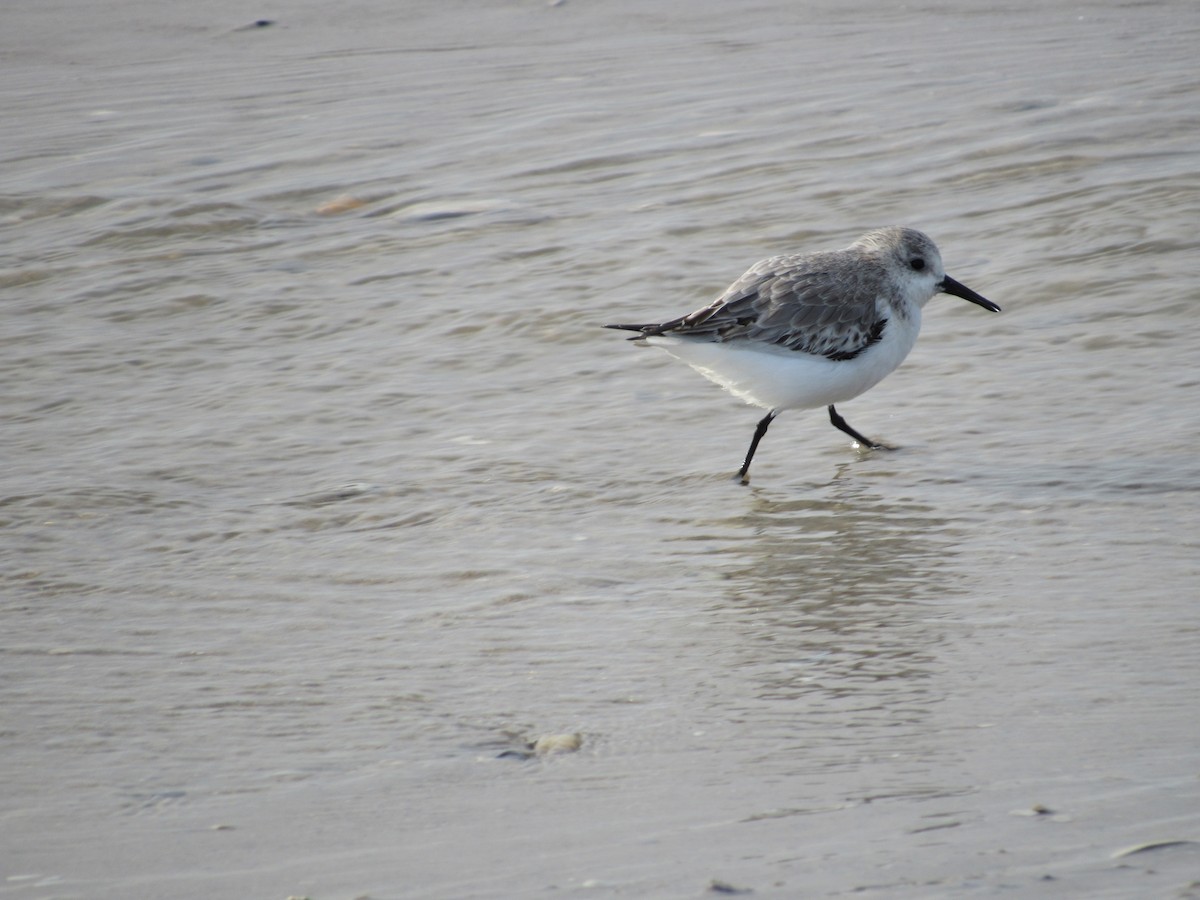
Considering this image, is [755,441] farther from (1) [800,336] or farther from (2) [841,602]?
(2) [841,602]

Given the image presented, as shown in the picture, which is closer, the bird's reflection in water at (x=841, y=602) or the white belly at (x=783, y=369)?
the bird's reflection in water at (x=841, y=602)

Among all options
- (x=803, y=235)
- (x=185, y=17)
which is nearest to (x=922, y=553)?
(x=803, y=235)

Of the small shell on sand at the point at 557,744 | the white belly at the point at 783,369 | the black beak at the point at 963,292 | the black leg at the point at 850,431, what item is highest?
the black beak at the point at 963,292

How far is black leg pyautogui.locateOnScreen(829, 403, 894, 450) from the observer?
566cm

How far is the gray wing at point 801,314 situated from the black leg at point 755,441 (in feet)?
0.97

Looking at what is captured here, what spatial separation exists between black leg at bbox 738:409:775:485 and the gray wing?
11.6 inches

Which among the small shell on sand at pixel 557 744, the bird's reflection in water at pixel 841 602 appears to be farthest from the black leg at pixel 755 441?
the small shell on sand at pixel 557 744

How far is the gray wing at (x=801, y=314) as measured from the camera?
5789mm

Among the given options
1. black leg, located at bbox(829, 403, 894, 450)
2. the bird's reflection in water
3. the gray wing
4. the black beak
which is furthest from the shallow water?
the gray wing

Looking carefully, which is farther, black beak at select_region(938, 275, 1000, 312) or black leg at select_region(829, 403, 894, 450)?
black beak at select_region(938, 275, 1000, 312)

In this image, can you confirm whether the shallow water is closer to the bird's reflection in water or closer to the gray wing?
the bird's reflection in water

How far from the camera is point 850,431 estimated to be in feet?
18.9

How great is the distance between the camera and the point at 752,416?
6.38 m

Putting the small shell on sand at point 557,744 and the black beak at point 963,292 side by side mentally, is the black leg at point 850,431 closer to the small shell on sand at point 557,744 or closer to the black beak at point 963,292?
the black beak at point 963,292
